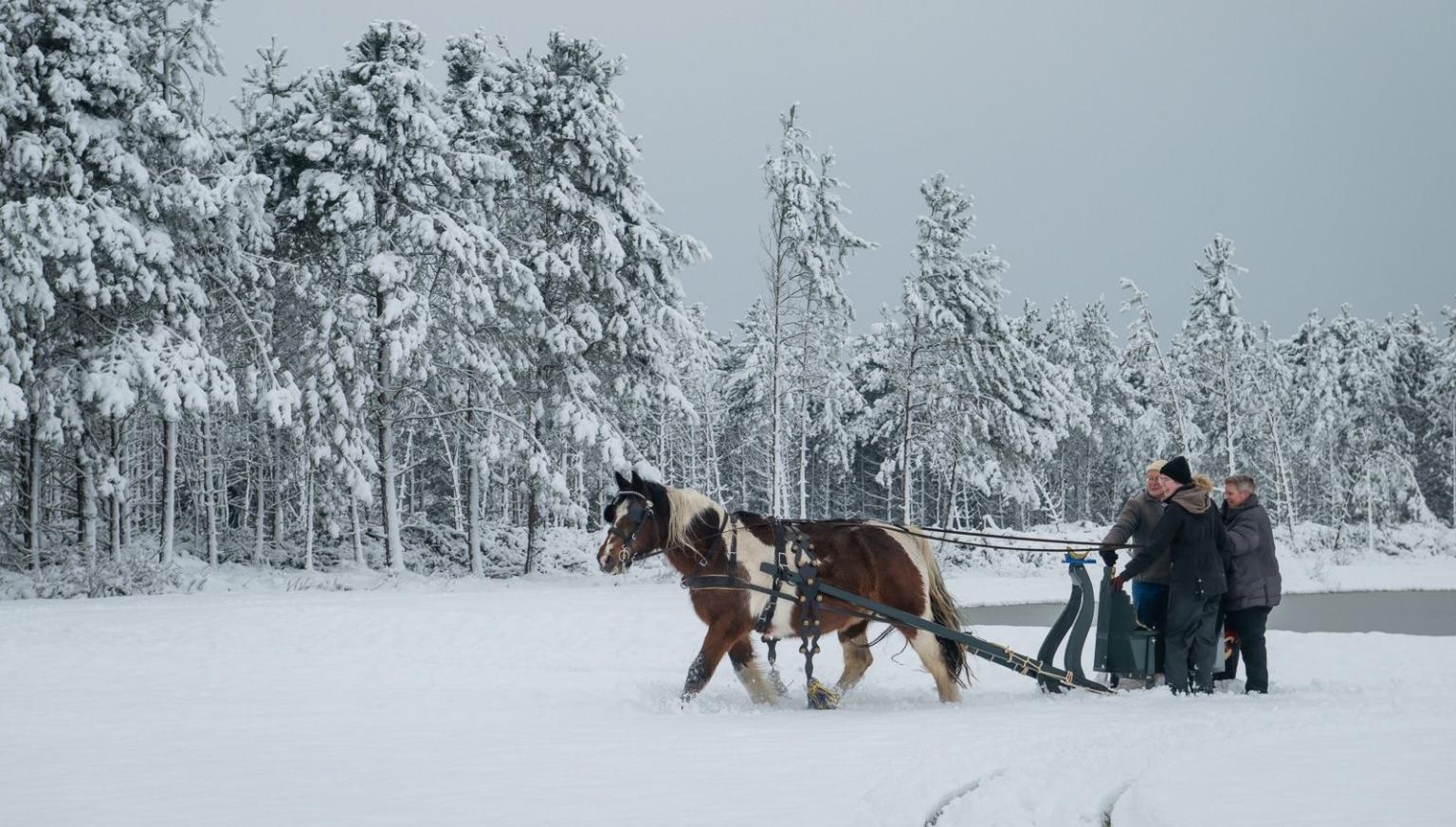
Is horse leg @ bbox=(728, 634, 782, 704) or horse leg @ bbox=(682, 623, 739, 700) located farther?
horse leg @ bbox=(728, 634, 782, 704)

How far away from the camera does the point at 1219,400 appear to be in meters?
37.8

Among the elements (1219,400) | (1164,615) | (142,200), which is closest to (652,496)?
(1164,615)

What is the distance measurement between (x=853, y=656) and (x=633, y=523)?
241 cm

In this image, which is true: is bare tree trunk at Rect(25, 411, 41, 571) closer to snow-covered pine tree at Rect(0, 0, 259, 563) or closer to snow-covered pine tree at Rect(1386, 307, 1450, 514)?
snow-covered pine tree at Rect(0, 0, 259, 563)

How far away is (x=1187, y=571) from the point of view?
30.0 ft

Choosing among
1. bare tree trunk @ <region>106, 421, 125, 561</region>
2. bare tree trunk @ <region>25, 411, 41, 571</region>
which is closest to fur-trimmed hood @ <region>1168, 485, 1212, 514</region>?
bare tree trunk @ <region>106, 421, 125, 561</region>

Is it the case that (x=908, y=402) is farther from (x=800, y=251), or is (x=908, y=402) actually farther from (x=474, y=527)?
(x=474, y=527)

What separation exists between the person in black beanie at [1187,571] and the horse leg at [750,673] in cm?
310

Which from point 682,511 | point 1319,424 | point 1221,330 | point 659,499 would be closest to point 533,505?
point 659,499

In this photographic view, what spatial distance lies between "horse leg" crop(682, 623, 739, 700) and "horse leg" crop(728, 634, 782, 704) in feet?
1.22

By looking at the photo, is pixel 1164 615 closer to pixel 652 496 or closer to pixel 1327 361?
pixel 652 496

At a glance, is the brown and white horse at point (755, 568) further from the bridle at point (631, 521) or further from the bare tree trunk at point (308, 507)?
the bare tree trunk at point (308, 507)

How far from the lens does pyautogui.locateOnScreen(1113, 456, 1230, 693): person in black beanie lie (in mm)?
9125

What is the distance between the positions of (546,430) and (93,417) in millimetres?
9037
